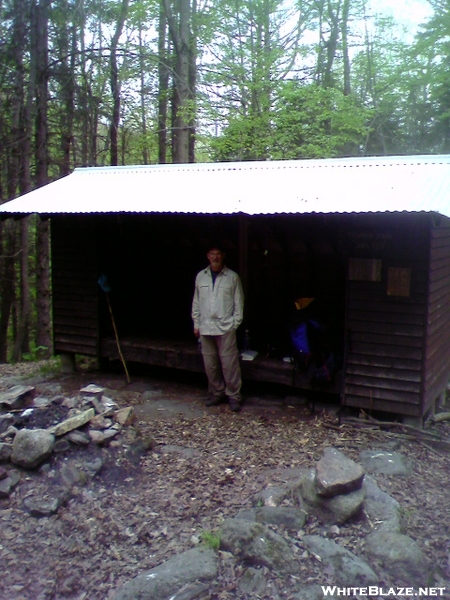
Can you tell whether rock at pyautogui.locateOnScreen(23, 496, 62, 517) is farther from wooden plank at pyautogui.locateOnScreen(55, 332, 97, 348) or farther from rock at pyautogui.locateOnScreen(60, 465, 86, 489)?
wooden plank at pyautogui.locateOnScreen(55, 332, 97, 348)

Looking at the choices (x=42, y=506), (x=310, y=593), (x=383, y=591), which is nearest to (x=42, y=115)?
(x=42, y=506)

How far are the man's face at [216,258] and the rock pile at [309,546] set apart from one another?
8.79 ft

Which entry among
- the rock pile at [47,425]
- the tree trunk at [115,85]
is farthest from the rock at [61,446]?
the tree trunk at [115,85]

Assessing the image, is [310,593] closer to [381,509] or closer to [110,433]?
[381,509]

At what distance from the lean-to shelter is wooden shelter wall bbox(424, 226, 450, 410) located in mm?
24

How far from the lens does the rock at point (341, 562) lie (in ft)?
9.93

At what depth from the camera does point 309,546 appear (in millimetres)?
3332

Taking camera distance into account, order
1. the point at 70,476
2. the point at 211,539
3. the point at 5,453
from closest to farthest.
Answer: the point at 211,539 < the point at 70,476 < the point at 5,453

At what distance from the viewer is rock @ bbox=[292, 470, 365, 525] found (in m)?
3.59

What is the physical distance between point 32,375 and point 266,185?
4699 millimetres

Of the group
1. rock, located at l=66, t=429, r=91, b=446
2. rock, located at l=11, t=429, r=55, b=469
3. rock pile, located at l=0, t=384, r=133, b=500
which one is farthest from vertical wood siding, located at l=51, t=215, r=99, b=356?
rock, located at l=11, t=429, r=55, b=469

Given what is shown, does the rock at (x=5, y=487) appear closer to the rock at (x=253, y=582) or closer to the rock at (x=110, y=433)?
the rock at (x=110, y=433)

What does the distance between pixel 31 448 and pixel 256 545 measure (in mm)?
2040

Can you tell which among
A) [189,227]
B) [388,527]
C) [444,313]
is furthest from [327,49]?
[388,527]
